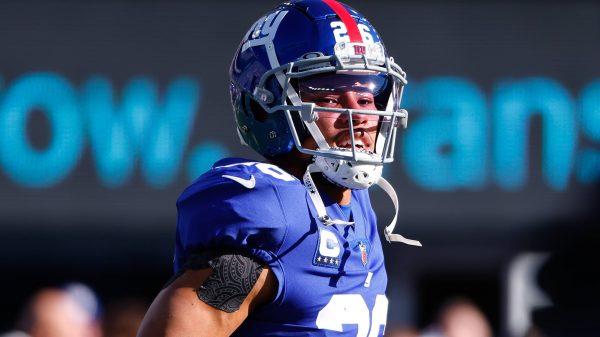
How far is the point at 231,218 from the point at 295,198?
0.16 m

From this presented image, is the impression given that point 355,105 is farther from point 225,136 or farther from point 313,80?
point 225,136

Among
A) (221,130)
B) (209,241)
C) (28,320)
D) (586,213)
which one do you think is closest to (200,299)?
(209,241)

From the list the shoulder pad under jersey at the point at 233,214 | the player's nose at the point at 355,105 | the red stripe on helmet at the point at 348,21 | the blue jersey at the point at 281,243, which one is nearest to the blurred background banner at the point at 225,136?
the red stripe on helmet at the point at 348,21

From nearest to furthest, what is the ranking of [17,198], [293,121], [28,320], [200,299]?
[200,299], [293,121], [28,320], [17,198]

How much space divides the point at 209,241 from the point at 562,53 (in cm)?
472

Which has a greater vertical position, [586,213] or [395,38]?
[395,38]

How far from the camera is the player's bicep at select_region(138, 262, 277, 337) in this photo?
74.0 inches

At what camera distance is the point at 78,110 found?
19.8 feet

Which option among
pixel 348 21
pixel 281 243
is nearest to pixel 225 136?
pixel 348 21

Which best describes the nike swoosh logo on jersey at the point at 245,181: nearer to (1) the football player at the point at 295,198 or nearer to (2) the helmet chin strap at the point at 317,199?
(1) the football player at the point at 295,198

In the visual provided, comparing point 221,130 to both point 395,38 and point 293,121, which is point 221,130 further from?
point 293,121

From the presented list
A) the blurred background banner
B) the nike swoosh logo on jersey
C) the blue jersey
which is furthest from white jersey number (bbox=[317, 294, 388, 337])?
the blurred background banner

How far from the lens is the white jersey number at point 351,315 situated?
203 centimetres

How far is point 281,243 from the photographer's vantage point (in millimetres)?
1971
